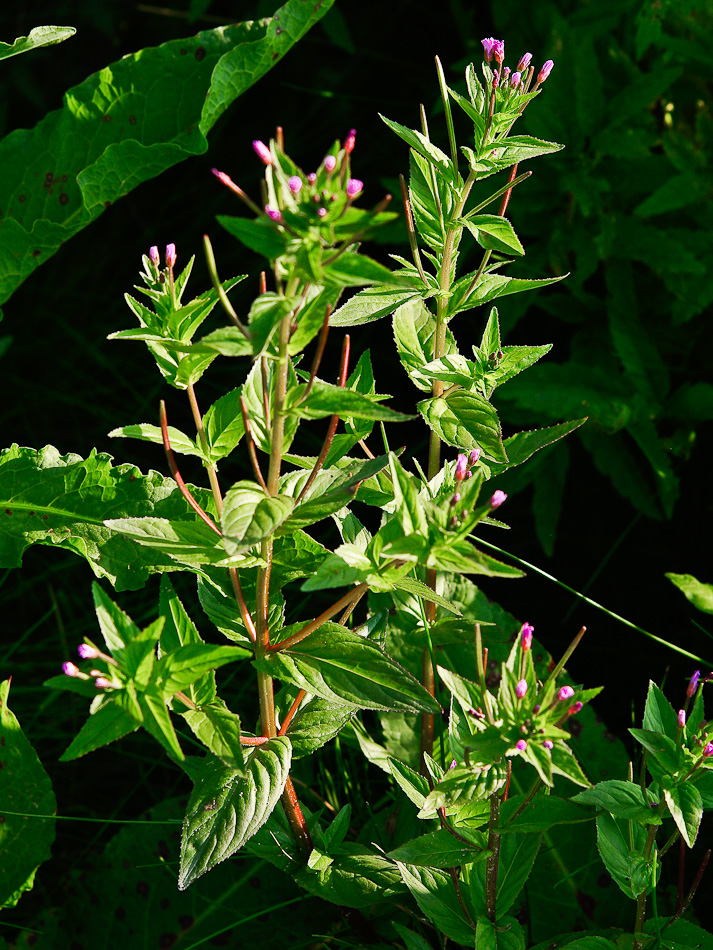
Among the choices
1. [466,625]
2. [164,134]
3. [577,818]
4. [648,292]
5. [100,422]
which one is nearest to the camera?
[577,818]

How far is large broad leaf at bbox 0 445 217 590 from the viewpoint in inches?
61.8

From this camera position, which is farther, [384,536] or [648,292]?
[648,292]

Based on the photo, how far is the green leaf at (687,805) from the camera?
4.04ft

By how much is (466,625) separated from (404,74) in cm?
226

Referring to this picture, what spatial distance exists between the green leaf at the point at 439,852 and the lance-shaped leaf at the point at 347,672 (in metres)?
0.26

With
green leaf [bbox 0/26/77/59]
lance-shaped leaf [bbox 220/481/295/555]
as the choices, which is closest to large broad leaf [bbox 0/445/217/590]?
lance-shaped leaf [bbox 220/481/295/555]

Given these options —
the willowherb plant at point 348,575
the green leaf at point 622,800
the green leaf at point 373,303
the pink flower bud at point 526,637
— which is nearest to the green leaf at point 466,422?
the willowherb plant at point 348,575

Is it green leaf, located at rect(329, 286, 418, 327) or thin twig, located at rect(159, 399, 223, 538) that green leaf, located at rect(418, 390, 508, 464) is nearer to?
green leaf, located at rect(329, 286, 418, 327)

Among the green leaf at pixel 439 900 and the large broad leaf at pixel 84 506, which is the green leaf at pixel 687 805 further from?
the large broad leaf at pixel 84 506

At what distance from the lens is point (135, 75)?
1952 mm

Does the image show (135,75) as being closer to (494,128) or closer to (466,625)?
(494,128)

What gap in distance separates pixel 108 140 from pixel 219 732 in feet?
4.52

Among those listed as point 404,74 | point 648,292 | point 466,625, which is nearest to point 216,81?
point 466,625

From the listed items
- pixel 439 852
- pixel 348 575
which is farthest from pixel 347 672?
pixel 439 852
